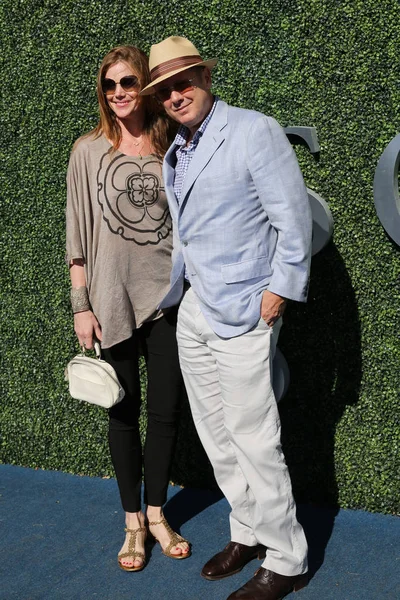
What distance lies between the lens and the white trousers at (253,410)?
3160 mm

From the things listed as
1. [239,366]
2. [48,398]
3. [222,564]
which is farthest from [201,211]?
[48,398]

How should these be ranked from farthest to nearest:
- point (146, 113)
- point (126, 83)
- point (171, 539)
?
point (171, 539) → point (146, 113) → point (126, 83)

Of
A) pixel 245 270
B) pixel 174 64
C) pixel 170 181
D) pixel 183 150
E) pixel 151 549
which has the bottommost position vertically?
pixel 151 549

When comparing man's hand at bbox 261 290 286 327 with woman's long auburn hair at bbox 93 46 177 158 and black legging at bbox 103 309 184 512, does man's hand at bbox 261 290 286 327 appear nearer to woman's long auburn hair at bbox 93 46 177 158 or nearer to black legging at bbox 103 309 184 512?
black legging at bbox 103 309 184 512

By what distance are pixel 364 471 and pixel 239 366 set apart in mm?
1231

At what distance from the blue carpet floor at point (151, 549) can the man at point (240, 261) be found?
0.80 feet

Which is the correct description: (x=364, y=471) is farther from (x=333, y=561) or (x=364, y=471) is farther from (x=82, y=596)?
(x=82, y=596)

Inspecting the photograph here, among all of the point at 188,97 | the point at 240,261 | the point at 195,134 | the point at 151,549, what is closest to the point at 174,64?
the point at 188,97

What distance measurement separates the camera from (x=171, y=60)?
123 inches

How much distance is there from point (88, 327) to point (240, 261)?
0.84m

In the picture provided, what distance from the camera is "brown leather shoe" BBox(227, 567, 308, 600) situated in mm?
3223

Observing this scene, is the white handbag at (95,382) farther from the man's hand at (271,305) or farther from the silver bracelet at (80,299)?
the man's hand at (271,305)

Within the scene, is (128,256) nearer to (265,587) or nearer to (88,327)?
(88,327)

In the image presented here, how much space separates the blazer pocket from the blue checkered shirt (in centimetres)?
36
